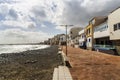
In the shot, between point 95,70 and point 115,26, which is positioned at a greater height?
point 115,26

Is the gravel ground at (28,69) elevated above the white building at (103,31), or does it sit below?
below

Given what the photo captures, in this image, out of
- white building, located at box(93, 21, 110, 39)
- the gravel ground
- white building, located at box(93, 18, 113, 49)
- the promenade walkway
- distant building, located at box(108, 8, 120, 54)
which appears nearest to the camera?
the promenade walkway

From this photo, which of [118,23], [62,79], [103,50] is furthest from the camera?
[103,50]

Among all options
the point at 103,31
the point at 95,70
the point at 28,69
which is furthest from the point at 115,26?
the point at 28,69

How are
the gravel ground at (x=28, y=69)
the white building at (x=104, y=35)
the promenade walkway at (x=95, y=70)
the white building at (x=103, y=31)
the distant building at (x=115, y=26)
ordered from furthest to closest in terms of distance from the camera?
1. the white building at (x=104, y=35)
2. the white building at (x=103, y=31)
3. the distant building at (x=115, y=26)
4. the gravel ground at (x=28, y=69)
5. the promenade walkway at (x=95, y=70)

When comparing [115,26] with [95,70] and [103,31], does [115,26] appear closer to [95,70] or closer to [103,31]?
[103,31]

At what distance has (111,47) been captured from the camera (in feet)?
126

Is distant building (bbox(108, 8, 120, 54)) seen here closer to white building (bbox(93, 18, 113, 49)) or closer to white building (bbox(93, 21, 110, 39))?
A: white building (bbox(93, 18, 113, 49))

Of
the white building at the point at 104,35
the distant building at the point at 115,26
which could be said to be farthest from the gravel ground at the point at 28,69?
the white building at the point at 104,35

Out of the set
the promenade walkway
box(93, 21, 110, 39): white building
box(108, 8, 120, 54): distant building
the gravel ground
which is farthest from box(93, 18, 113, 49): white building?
the promenade walkway

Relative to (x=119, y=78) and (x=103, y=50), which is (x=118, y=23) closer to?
(x=103, y=50)

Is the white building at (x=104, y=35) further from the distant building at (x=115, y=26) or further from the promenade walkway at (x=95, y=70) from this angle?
the promenade walkway at (x=95, y=70)

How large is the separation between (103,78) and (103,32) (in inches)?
1281

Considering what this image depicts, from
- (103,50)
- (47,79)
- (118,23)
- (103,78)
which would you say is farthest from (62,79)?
(103,50)
